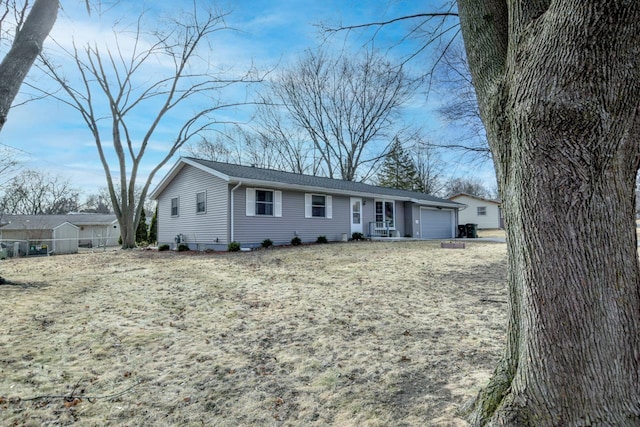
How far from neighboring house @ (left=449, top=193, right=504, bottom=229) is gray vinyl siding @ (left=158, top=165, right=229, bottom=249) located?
2488 centimetres

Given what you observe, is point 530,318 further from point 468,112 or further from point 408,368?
point 468,112

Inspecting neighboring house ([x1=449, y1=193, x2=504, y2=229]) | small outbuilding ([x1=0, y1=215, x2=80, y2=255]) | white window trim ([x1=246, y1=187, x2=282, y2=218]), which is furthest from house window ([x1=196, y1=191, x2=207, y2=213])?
neighboring house ([x1=449, y1=193, x2=504, y2=229])

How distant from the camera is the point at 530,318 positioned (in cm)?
178

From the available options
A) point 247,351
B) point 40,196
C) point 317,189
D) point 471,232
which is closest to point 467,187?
point 471,232

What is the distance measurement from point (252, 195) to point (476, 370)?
36.7 ft

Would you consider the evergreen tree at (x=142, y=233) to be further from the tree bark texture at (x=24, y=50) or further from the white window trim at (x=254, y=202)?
the tree bark texture at (x=24, y=50)

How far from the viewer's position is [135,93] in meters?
19.2

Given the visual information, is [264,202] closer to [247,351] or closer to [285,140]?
[247,351]

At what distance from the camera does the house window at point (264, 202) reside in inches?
529

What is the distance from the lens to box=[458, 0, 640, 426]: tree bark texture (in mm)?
1624

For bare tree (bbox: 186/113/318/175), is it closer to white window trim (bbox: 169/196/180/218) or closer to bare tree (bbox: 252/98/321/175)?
bare tree (bbox: 252/98/321/175)

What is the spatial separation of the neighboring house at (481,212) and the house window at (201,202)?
2484 centimetres

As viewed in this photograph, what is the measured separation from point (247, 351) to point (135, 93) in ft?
66.2

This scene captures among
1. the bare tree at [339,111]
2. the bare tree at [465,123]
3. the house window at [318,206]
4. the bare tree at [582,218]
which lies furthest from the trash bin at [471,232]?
the bare tree at [582,218]
